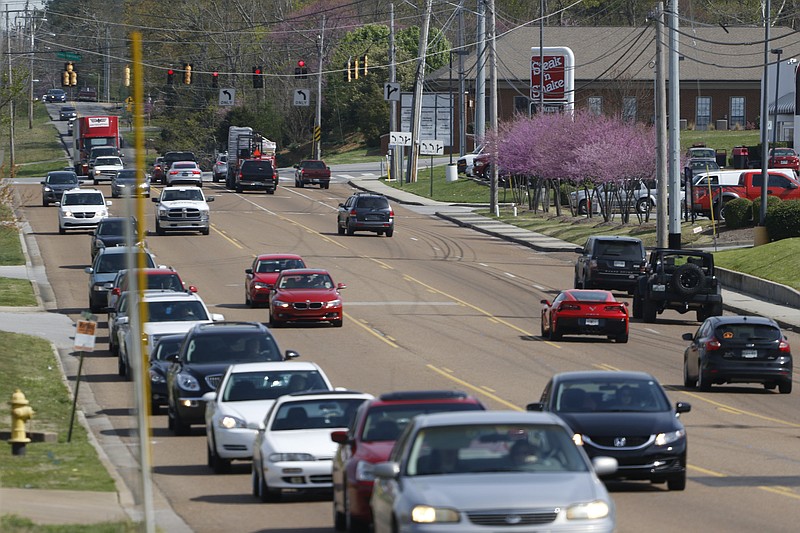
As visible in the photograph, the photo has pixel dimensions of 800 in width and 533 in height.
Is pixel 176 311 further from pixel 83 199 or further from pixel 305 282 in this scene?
pixel 83 199

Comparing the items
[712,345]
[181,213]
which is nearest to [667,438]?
[712,345]

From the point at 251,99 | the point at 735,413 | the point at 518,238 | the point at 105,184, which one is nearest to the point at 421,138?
the point at 251,99

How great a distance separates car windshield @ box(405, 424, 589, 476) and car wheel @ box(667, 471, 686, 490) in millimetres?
5397

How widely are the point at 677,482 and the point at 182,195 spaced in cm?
4403

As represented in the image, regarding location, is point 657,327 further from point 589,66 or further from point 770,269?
point 589,66

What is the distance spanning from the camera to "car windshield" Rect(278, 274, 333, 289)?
37.1 metres

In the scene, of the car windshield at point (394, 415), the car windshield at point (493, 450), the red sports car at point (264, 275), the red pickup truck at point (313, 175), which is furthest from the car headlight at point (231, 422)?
the red pickup truck at point (313, 175)

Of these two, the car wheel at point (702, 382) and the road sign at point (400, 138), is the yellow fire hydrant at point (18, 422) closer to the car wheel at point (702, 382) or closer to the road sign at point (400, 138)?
the car wheel at point (702, 382)

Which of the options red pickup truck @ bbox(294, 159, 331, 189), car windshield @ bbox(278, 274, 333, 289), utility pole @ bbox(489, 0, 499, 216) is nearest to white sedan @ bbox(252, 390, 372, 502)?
car windshield @ bbox(278, 274, 333, 289)

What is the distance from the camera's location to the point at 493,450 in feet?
38.8

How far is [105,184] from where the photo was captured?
85062mm

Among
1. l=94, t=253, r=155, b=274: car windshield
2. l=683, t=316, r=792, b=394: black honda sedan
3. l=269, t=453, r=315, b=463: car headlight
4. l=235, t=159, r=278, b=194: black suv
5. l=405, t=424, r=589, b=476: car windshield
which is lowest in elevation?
l=683, t=316, r=792, b=394: black honda sedan

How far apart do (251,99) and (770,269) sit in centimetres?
8716

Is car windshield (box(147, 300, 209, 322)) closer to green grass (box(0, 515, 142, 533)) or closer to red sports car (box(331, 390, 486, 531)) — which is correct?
red sports car (box(331, 390, 486, 531))
